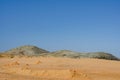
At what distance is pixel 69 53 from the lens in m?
42.7

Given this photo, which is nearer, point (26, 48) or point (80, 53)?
point (80, 53)

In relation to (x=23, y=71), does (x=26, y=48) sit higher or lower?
higher

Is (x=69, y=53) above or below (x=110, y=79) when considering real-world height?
above

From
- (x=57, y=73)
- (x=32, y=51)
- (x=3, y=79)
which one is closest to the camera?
(x=3, y=79)

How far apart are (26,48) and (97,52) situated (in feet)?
39.4

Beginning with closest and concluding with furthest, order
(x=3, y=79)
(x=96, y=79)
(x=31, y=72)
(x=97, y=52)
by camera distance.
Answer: (x=3, y=79) → (x=96, y=79) → (x=31, y=72) → (x=97, y=52)

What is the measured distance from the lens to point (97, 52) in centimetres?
4097

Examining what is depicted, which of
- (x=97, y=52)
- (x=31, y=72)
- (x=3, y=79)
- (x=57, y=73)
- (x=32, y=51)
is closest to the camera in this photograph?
(x=3, y=79)

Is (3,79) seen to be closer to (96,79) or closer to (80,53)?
(96,79)

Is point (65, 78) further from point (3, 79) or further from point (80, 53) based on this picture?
point (80, 53)

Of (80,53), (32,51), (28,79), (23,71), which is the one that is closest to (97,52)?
(80,53)

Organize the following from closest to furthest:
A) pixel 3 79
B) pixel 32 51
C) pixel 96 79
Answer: pixel 3 79 < pixel 96 79 < pixel 32 51

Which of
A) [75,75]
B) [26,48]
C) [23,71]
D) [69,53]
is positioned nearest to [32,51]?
[26,48]

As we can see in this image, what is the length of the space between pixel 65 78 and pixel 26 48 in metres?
32.5
